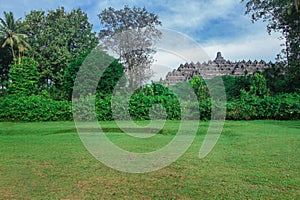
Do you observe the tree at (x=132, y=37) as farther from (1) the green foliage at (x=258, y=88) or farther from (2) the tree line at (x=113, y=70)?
(1) the green foliage at (x=258, y=88)

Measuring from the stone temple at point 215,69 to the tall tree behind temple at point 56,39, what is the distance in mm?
9734

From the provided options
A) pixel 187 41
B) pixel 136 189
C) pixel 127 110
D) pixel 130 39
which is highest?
pixel 130 39

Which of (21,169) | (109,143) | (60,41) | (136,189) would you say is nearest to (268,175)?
(136,189)

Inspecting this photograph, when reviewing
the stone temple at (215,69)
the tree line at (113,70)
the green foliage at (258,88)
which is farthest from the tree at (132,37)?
the green foliage at (258,88)

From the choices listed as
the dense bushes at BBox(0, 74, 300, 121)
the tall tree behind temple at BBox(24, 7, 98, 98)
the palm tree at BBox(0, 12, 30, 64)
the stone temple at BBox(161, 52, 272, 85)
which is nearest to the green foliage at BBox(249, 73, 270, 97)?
the dense bushes at BBox(0, 74, 300, 121)

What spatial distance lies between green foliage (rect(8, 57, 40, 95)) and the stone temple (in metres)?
11.4

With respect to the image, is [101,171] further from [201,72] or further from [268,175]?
[201,72]

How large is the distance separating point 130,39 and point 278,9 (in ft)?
31.1

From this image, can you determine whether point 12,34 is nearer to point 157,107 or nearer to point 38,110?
point 38,110

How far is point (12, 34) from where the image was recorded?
23922mm

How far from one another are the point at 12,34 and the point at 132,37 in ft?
35.9

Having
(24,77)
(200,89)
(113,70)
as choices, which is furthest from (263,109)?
(24,77)

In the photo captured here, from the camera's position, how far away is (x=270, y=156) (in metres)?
4.92

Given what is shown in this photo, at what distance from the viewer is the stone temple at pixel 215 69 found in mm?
19562
